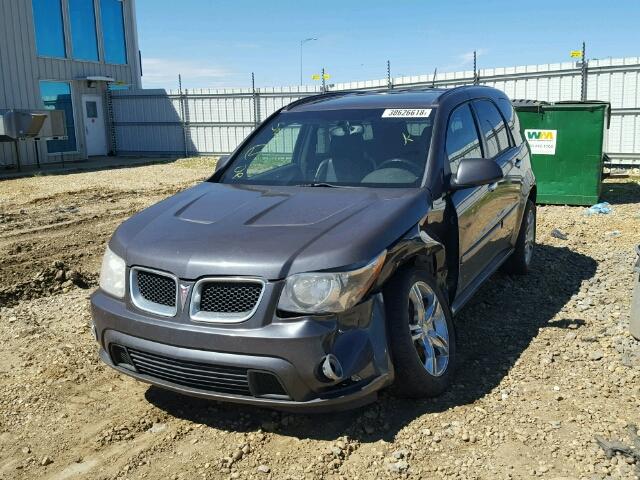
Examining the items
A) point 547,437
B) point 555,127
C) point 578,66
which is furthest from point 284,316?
point 578,66

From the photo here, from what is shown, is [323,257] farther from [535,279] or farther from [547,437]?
[535,279]

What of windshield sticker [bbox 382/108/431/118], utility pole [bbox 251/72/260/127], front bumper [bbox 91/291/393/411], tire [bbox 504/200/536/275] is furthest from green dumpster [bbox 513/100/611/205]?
utility pole [bbox 251/72/260/127]

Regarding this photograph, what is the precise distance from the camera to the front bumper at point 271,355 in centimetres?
285

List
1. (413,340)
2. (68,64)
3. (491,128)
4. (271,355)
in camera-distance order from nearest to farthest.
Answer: (271,355) → (413,340) → (491,128) → (68,64)

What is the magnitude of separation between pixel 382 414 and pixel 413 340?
0.46 meters

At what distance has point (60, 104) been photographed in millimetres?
21625

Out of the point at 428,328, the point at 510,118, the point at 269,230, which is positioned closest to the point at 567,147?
the point at 510,118

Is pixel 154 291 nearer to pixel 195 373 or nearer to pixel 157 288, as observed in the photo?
pixel 157 288

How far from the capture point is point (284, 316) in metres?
2.91

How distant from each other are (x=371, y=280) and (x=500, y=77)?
1345 cm

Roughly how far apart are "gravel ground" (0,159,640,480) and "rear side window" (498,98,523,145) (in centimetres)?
141

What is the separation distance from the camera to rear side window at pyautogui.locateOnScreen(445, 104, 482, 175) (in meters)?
4.23

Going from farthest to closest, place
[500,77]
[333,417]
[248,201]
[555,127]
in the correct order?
1. [500,77]
2. [555,127]
3. [248,201]
4. [333,417]

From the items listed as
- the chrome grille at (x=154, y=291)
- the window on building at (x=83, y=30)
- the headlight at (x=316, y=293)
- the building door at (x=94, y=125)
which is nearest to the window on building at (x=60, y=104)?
the building door at (x=94, y=125)
